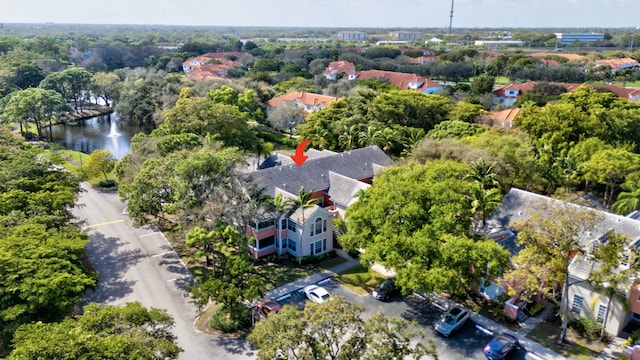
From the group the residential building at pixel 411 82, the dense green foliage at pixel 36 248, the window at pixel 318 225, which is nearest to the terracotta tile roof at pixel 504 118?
the residential building at pixel 411 82

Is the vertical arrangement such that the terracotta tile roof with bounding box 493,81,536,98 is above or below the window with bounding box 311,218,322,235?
above

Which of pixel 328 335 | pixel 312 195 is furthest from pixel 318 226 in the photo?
pixel 328 335

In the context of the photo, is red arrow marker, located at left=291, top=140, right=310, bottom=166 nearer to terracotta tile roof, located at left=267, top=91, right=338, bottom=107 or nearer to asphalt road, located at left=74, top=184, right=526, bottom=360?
asphalt road, located at left=74, top=184, right=526, bottom=360

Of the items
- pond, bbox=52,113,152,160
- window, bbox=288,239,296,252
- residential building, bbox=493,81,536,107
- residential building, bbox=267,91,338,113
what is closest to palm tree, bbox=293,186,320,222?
window, bbox=288,239,296,252

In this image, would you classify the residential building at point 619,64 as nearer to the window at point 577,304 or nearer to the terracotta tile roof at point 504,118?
the terracotta tile roof at point 504,118

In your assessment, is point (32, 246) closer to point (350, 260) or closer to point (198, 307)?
point (198, 307)
